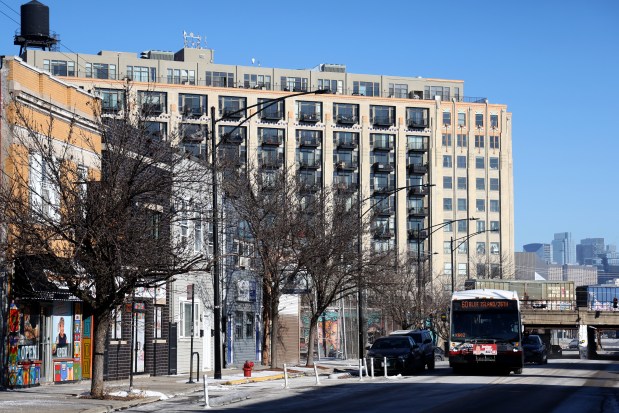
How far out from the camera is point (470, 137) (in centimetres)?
13700

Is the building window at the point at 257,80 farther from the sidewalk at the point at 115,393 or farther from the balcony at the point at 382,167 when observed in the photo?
the sidewalk at the point at 115,393

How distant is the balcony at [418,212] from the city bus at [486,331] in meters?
87.9

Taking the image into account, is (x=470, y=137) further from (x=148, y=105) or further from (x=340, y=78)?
(x=148, y=105)

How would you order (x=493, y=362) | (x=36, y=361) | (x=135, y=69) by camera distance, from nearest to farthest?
(x=36, y=361), (x=493, y=362), (x=135, y=69)

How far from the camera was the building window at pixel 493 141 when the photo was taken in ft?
454

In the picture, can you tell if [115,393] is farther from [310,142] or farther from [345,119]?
[345,119]

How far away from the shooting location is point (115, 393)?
28719 mm

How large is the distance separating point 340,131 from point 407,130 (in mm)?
8612

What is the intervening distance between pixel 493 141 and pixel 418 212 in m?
15.9

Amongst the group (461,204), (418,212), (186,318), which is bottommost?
(186,318)

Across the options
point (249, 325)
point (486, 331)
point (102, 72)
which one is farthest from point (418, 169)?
point (486, 331)

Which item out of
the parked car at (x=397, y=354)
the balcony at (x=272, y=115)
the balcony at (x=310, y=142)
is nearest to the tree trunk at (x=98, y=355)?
the parked car at (x=397, y=354)

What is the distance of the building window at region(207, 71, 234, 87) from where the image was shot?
122 metres

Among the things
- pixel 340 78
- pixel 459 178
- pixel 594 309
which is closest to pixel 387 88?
pixel 340 78
